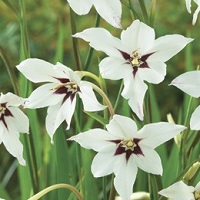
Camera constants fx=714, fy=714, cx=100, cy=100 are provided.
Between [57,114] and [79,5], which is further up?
[79,5]

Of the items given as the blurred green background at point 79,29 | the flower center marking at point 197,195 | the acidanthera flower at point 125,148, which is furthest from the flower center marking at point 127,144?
the blurred green background at point 79,29

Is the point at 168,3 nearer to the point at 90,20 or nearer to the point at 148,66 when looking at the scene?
the point at 90,20

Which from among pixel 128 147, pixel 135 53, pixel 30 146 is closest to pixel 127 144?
pixel 128 147

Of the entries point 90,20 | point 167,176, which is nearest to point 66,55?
point 90,20

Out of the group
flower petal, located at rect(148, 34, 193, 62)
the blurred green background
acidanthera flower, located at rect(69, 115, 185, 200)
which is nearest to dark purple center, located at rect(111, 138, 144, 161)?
acidanthera flower, located at rect(69, 115, 185, 200)

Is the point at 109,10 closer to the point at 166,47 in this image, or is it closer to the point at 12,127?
the point at 166,47

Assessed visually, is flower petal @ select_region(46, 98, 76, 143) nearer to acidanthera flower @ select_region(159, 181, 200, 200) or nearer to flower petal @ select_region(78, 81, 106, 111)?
flower petal @ select_region(78, 81, 106, 111)
